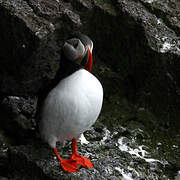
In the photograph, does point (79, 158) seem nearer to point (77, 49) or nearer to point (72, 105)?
point (72, 105)


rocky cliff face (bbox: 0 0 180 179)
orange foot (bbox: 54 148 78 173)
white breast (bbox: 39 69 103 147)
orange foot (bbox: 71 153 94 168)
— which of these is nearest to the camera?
white breast (bbox: 39 69 103 147)

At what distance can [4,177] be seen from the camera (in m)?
3.82

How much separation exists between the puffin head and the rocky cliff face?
0.15 metres

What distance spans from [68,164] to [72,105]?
1.87ft

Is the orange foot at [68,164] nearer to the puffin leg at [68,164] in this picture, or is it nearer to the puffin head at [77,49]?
the puffin leg at [68,164]

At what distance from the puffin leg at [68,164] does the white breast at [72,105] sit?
219 millimetres

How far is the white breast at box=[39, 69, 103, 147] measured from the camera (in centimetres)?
347

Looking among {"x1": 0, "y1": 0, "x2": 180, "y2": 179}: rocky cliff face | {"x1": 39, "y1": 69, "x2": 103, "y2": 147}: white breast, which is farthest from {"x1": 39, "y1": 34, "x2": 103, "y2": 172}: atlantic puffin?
{"x1": 0, "y1": 0, "x2": 180, "y2": 179}: rocky cliff face

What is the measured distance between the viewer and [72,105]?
11.4 feet

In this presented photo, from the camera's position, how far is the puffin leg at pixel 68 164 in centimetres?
364

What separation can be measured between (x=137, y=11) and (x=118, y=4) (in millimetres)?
251

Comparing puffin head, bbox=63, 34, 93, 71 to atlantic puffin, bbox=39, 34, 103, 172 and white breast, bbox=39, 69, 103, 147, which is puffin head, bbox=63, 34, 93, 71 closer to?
atlantic puffin, bbox=39, 34, 103, 172

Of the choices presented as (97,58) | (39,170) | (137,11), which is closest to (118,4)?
(137,11)

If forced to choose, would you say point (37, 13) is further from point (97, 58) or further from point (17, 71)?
point (97, 58)
